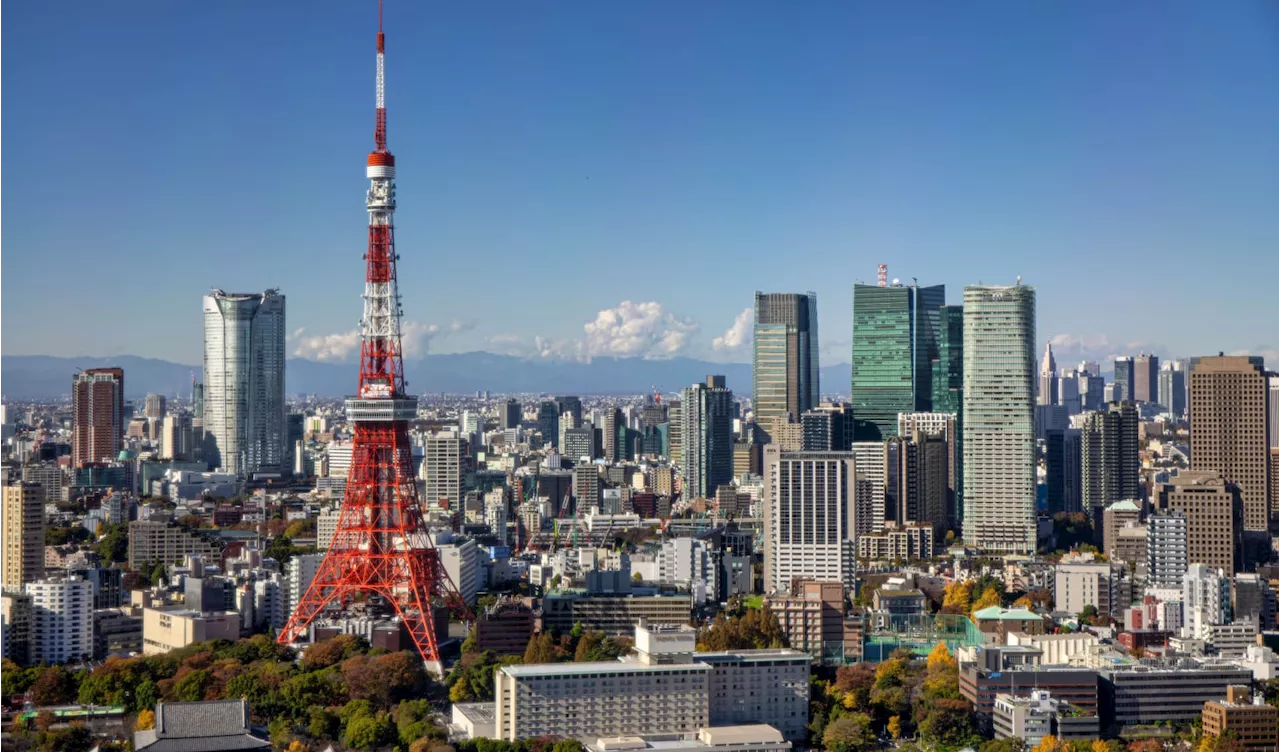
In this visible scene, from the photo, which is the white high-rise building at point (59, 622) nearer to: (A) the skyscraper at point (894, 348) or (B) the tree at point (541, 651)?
(B) the tree at point (541, 651)

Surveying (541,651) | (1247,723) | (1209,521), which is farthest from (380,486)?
(1209,521)

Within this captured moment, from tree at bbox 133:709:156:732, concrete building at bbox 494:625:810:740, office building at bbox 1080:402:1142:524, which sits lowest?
tree at bbox 133:709:156:732

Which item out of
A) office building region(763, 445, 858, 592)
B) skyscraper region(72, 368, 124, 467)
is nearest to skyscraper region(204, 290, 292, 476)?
skyscraper region(72, 368, 124, 467)

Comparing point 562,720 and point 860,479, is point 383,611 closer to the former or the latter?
point 562,720

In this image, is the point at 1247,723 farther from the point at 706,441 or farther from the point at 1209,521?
the point at 706,441

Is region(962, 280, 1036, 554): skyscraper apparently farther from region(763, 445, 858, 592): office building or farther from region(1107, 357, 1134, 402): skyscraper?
region(1107, 357, 1134, 402): skyscraper

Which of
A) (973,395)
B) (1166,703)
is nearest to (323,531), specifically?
(973,395)
